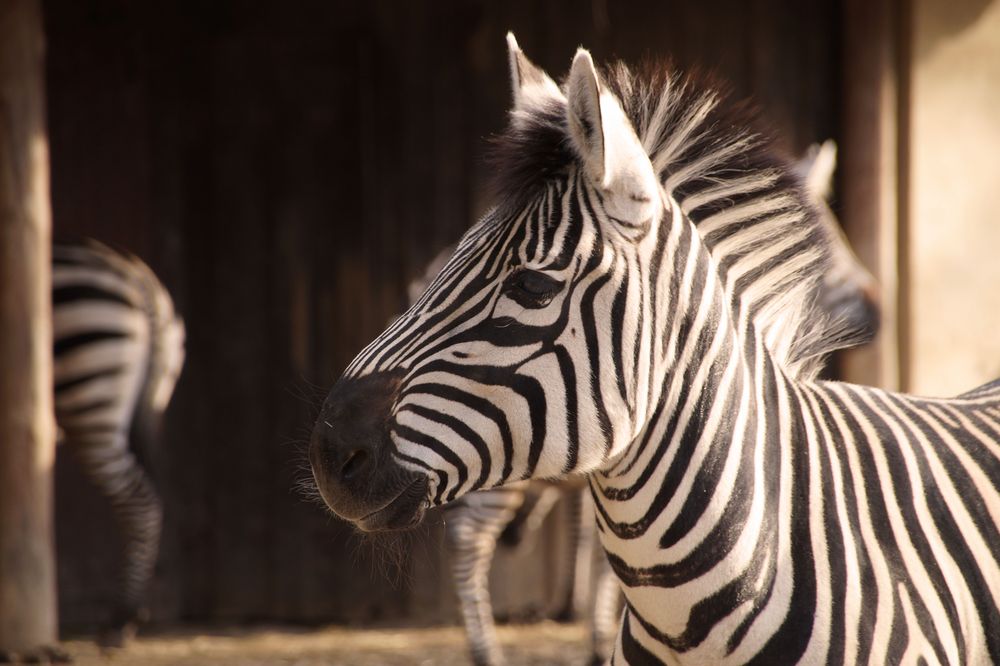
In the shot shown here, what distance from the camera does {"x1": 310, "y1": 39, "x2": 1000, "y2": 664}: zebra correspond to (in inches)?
80.2

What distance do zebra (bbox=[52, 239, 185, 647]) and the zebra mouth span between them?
15.0ft

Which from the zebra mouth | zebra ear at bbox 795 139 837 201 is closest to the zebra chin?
the zebra mouth

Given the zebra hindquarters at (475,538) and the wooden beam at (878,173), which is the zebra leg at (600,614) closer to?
the zebra hindquarters at (475,538)

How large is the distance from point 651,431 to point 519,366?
29 cm

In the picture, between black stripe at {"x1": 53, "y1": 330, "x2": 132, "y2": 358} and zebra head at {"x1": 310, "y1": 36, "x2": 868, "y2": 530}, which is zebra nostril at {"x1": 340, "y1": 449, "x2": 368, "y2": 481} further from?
black stripe at {"x1": 53, "y1": 330, "x2": 132, "y2": 358}

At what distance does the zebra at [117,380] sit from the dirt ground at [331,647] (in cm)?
24

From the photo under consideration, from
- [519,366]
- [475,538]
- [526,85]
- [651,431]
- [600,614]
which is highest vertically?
[526,85]

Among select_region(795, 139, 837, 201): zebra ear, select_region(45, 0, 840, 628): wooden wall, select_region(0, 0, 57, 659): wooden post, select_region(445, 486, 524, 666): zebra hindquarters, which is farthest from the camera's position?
select_region(45, 0, 840, 628): wooden wall

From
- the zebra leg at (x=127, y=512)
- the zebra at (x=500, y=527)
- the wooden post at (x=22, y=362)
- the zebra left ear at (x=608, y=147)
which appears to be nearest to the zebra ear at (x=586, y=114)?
the zebra left ear at (x=608, y=147)

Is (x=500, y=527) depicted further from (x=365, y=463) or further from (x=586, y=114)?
(x=586, y=114)

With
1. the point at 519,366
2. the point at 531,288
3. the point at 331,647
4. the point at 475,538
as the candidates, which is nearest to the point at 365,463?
the point at 519,366

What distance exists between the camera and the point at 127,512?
6254mm

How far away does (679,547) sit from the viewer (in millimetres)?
2102

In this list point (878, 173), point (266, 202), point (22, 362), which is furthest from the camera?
point (266, 202)
